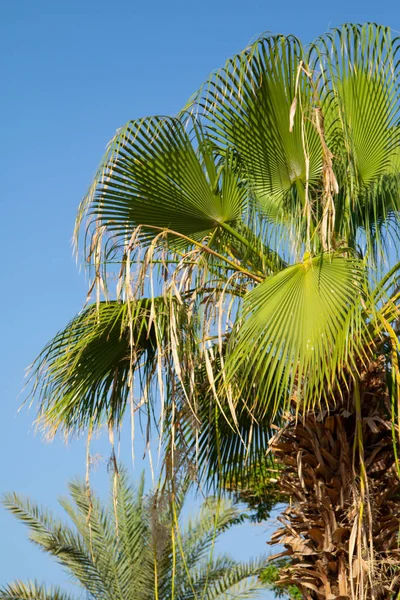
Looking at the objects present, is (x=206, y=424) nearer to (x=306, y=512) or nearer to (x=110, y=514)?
(x=306, y=512)

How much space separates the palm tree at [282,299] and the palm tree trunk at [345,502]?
1 centimetres

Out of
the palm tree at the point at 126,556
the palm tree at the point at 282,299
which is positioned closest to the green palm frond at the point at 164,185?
the palm tree at the point at 282,299

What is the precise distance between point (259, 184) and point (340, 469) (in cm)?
208

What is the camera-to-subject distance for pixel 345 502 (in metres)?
5.39

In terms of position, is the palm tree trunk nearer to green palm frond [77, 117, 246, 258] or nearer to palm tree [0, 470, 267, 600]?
green palm frond [77, 117, 246, 258]

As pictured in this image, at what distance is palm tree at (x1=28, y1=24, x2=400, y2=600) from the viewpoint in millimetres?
5211

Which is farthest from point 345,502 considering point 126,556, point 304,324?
point 126,556

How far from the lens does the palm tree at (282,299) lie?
17.1ft

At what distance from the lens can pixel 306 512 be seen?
5.58 meters

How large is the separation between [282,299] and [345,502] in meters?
1.24

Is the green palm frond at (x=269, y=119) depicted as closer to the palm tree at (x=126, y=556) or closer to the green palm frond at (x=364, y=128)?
the green palm frond at (x=364, y=128)

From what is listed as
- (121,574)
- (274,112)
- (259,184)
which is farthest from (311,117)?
(121,574)

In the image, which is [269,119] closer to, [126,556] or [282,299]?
[282,299]

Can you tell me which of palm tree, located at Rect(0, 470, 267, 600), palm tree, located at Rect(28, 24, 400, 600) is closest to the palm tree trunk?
palm tree, located at Rect(28, 24, 400, 600)
